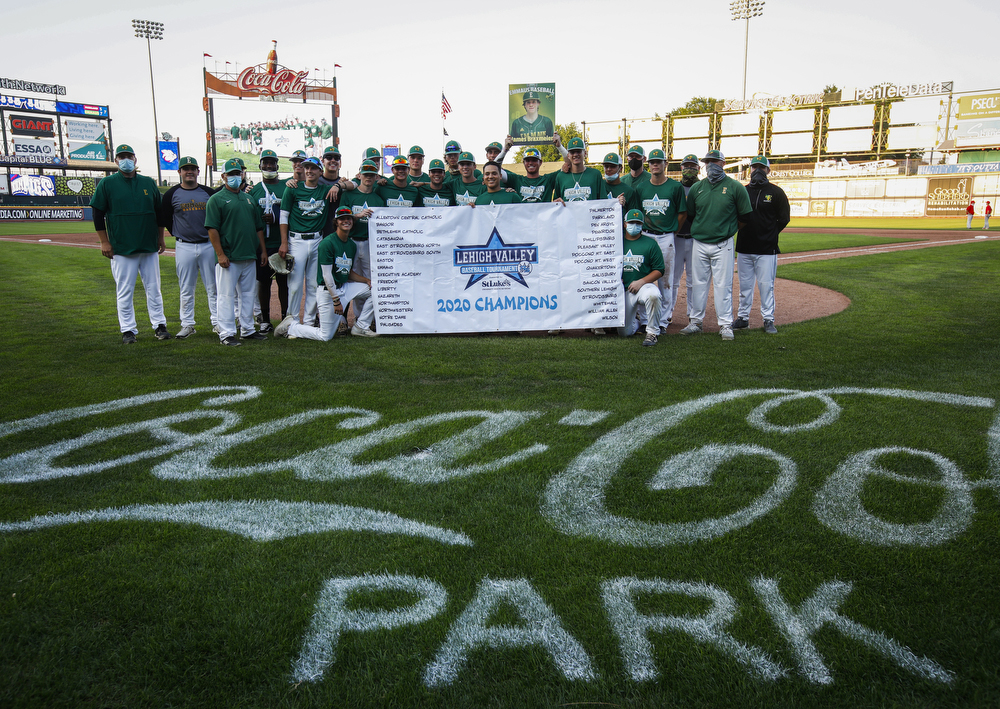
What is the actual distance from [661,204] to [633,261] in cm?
84

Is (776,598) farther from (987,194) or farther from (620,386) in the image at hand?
(987,194)

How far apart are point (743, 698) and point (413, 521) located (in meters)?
1.71

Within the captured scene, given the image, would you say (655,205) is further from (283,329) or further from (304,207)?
(283,329)

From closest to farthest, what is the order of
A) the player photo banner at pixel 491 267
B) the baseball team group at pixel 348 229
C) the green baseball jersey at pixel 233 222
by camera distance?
the green baseball jersey at pixel 233 222 < the baseball team group at pixel 348 229 < the player photo banner at pixel 491 267

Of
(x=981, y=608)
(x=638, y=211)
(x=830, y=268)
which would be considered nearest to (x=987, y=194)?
(x=830, y=268)

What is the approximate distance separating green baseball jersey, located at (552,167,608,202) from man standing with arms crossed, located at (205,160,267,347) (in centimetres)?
366

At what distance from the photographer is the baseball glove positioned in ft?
26.6

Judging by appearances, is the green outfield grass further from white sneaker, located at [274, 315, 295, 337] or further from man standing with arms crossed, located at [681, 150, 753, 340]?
white sneaker, located at [274, 315, 295, 337]

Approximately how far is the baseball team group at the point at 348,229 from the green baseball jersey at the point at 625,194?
0.7 inches

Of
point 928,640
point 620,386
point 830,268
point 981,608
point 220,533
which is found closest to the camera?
point 928,640

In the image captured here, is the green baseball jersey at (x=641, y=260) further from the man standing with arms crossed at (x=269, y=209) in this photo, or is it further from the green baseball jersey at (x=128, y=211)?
the green baseball jersey at (x=128, y=211)

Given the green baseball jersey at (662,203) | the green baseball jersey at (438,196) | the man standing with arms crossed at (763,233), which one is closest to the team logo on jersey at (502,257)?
the green baseball jersey at (438,196)

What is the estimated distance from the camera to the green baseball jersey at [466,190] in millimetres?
8367

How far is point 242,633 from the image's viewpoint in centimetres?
252
